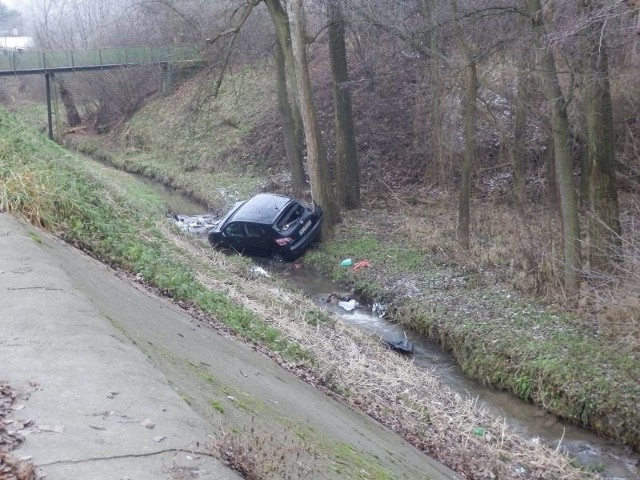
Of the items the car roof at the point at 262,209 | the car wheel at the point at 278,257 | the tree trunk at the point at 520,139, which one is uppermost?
the tree trunk at the point at 520,139

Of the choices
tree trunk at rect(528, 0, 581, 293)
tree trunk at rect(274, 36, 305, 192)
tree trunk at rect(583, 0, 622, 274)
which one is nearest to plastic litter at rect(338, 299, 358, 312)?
tree trunk at rect(528, 0, 581, 293)

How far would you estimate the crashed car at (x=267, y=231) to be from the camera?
68.1 ft

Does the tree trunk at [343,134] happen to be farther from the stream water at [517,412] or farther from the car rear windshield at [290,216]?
the stream water at [517,412]

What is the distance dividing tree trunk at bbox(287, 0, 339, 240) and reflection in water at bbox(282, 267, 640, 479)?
18.0ft

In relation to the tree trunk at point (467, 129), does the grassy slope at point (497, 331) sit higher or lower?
lower

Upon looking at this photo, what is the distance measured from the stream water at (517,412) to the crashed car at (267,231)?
2.28 meters

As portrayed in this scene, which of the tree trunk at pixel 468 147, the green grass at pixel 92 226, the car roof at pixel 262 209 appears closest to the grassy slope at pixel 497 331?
the tree trunk at pixel 468 147

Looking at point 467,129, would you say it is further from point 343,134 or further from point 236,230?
point 343,134

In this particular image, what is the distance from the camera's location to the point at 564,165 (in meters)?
15.0

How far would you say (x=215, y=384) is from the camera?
6.45m

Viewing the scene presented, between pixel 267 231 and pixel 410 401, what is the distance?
34.6 ft

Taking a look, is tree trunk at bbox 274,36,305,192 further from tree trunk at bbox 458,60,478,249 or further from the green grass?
the green grass

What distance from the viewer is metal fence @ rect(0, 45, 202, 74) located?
4212 centimetres

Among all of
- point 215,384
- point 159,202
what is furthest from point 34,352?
point 159,202
